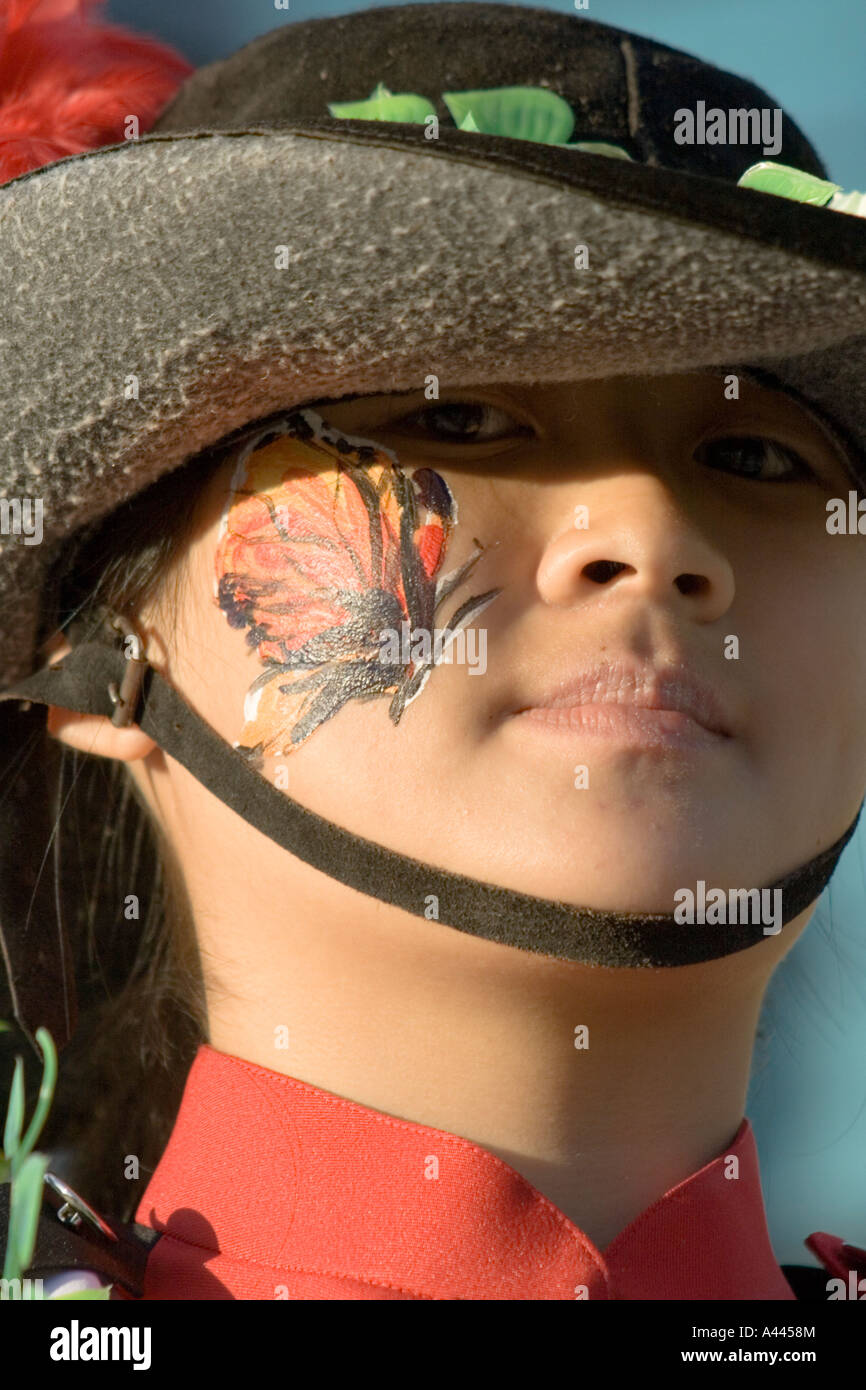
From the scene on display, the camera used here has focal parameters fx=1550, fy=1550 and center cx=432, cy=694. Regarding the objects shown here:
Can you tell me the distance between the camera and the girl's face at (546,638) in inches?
47.8

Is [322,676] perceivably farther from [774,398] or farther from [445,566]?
[774,398]

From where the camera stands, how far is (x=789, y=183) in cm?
127

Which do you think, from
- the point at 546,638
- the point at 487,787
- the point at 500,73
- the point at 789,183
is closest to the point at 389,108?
the point at 500,73

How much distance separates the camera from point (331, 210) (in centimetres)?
111

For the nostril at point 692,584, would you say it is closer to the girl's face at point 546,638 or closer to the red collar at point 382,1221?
the girl's face at point 546,638

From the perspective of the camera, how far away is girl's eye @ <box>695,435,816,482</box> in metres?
1.34

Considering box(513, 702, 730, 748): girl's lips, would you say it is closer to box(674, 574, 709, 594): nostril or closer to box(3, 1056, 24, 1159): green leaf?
box(674, 574, 709, 594): nostril

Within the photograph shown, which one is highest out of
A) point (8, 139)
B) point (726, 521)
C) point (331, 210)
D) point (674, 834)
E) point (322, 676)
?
point (8, 139)

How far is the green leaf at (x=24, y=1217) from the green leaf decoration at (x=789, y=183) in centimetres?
103

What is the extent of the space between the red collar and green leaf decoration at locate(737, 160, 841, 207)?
0.83m

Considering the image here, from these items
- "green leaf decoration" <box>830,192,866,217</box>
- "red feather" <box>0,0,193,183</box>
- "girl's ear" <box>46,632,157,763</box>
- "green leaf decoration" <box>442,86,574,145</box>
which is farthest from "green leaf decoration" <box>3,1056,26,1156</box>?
"green leaf decoration" <box>830,192,866,217</box>

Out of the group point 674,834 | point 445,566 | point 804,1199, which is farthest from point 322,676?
point 804,1199

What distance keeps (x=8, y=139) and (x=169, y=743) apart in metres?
0.58

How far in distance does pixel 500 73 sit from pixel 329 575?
0.45 m
